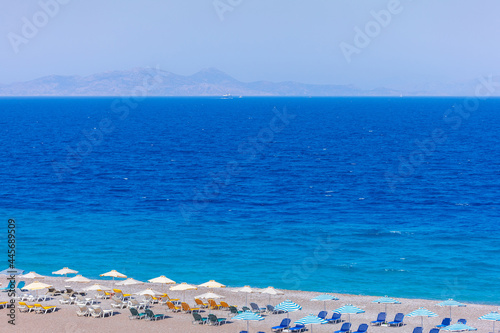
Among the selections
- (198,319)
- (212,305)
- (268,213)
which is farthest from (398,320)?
(268,213)

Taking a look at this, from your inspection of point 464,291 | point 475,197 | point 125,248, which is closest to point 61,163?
point 125,248

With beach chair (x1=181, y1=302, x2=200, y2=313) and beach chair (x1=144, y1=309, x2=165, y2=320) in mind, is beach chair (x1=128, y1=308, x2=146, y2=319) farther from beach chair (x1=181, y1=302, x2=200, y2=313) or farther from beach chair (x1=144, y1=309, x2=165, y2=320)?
beach chair (x1=181, y1=302, x2=200, y2=313)

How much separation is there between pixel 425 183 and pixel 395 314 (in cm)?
4957

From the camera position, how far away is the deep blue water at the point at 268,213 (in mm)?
47656

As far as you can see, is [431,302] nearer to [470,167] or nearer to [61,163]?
[470,167]

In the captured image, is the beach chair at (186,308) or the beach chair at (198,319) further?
the beach chair at (186,308)

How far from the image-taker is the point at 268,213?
6519 cm

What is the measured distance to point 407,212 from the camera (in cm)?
6625

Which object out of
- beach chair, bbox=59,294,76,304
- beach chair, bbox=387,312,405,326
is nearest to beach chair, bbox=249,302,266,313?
beach chair, bbox=387,312,405,326
